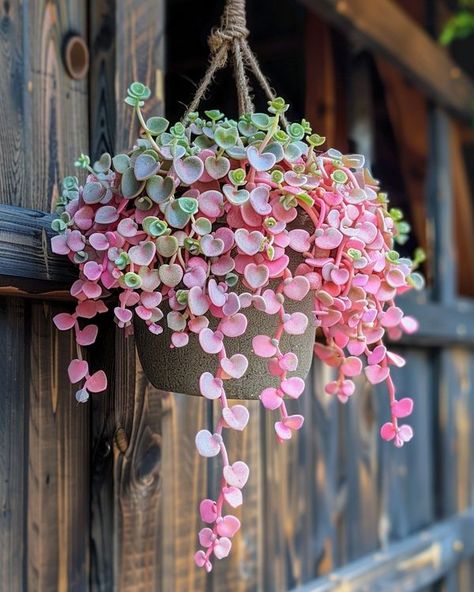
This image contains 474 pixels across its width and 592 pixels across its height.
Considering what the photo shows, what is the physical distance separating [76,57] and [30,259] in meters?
0.37

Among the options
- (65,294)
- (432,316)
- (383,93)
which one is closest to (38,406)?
(65,294)

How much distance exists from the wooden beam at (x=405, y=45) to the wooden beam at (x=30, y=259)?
101cm

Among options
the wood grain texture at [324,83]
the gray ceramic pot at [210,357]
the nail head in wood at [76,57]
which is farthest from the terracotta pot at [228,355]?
the wood grain texture at [324,83]

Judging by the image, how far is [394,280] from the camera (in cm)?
93

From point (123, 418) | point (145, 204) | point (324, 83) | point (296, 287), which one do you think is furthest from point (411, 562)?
point (145, 204)

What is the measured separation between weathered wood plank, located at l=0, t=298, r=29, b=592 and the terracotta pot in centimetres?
19

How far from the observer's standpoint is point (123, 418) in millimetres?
1108

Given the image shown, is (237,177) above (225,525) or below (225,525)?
above

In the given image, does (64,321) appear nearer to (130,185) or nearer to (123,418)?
(130,185)

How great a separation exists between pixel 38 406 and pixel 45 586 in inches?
9.7

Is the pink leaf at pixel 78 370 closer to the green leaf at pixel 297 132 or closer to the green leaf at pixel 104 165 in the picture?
the green leaf at pixel 104 165

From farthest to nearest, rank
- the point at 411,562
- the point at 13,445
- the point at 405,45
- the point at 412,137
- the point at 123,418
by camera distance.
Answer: the point at 412,137 → the point at 405,45 → the point at 411,562 → the point at 123,418 → the point at 13,445

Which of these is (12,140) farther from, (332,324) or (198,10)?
(198,10)

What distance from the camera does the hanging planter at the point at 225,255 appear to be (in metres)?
0.79
